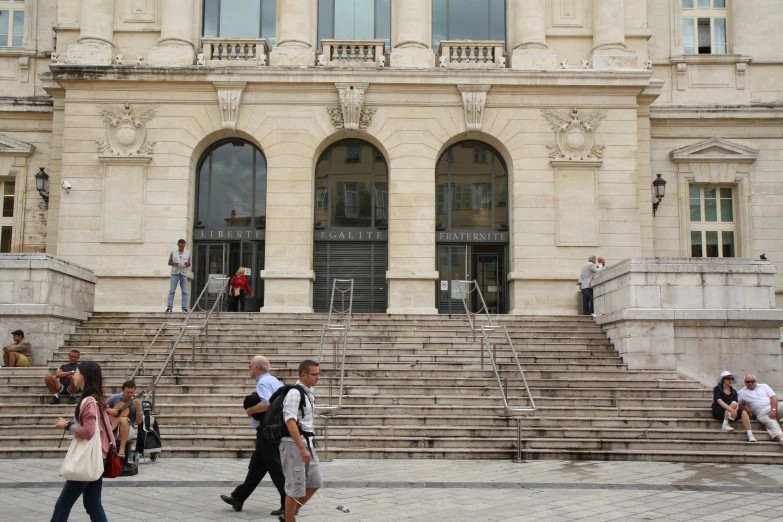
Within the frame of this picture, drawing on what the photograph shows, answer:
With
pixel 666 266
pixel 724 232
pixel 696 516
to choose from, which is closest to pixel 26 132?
pixel 666 266

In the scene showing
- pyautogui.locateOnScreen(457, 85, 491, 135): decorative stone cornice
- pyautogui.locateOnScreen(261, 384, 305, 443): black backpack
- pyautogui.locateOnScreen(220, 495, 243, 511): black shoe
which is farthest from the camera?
pyautogui.locateOnScreen(457, 85, 491, 135): decorative stone cornice

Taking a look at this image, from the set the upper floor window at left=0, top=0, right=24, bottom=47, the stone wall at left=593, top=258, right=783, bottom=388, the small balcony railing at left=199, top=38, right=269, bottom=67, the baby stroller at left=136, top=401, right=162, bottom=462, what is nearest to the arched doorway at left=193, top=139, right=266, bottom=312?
the small balcony railing at left=199, top=38, right=269, bottom=67

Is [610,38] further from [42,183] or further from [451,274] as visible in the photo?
[42,183]

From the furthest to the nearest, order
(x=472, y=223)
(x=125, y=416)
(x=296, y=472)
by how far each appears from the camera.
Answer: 1. (x=472, y=223)
2. (x=125, y=416)
3. (x=296, y=472)

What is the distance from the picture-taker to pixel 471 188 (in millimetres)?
25312

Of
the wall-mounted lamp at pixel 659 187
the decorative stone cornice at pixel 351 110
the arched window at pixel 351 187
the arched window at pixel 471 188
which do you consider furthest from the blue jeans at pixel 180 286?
the wall-mounted lamp at pixel 659 187

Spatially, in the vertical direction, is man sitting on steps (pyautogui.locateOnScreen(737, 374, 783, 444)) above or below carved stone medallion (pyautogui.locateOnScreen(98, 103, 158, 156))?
below

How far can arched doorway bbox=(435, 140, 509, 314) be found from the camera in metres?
24.8

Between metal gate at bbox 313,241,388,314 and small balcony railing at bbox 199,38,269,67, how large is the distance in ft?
18.5

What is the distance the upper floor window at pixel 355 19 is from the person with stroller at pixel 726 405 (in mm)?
15275

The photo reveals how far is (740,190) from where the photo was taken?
26.6m

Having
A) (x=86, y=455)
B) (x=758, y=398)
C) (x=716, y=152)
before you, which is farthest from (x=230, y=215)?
(x=86, y=455)

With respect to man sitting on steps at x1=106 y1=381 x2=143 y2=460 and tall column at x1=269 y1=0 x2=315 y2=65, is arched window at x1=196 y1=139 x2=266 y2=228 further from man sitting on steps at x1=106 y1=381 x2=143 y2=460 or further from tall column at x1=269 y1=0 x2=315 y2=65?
man sitting on steps at x1=106 y1=381 x2=143 y2=460

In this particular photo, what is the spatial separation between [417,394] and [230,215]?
11.6m
